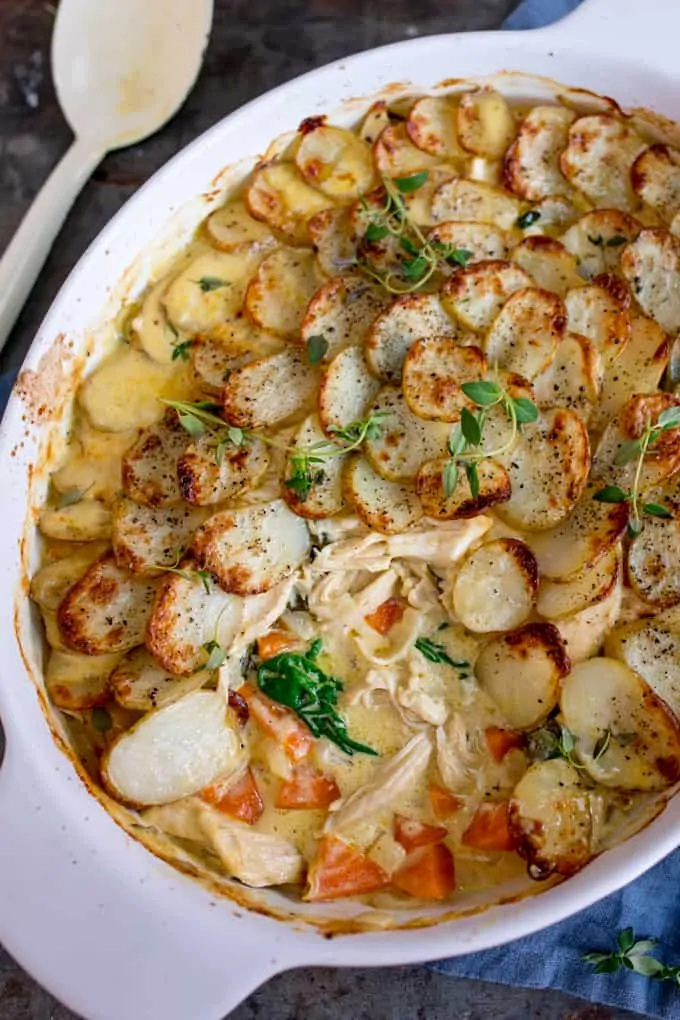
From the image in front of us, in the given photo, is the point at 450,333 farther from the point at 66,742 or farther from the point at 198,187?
the point at 66,742

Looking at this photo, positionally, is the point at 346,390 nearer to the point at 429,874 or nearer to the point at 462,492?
the point at 462,492

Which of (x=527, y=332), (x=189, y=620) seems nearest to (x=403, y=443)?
(x=527, y=332)

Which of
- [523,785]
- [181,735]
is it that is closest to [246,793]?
[181,735]

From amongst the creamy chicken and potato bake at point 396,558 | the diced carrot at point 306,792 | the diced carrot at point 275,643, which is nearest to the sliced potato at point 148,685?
the creamy chicken and potato bake at point 396,558

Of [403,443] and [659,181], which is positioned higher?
[659,181]

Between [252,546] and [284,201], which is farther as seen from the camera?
[284,201]

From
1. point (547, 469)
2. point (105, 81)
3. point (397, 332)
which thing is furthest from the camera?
point (105, 81)
